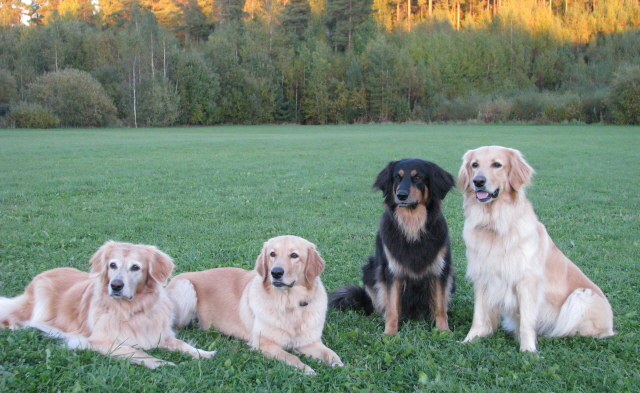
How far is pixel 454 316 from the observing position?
5621 millimetres

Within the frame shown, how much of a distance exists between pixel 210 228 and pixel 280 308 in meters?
4.89

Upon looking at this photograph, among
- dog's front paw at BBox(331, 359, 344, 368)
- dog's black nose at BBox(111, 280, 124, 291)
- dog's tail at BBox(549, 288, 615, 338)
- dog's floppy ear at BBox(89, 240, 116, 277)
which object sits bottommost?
dog's front paw at BBox(331, 359, 344, 368)

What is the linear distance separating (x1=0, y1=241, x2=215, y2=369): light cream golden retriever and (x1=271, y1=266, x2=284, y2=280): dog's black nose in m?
0.87

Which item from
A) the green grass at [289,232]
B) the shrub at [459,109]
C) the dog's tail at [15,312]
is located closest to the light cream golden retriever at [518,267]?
the green grass at [289,232]

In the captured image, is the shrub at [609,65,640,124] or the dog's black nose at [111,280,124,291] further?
the shrub at [609,65,640,124]

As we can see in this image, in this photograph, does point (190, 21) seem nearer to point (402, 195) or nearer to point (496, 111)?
point (496, 111)

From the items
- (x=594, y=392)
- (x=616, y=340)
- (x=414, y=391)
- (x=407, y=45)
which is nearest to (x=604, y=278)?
(x=616, y=340)

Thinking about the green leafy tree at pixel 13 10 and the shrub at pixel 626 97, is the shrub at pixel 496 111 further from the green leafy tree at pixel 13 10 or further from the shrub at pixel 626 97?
the green leafy tree at pixel 13 10

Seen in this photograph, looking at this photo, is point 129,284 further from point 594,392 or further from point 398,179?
point 594,392

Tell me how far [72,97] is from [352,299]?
52.9 m

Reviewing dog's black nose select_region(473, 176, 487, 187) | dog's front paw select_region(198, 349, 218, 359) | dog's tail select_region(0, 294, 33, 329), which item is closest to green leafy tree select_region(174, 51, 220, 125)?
dog's tail select_region(0, 294, 33, 329)

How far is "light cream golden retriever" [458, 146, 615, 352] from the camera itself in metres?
4.55

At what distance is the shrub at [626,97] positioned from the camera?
157 ft

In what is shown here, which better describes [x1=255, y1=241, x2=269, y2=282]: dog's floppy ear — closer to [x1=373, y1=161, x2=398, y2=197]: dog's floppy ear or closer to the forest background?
[x1=373, y1=161, x2=398, y2=197]: dog's floppy ear
